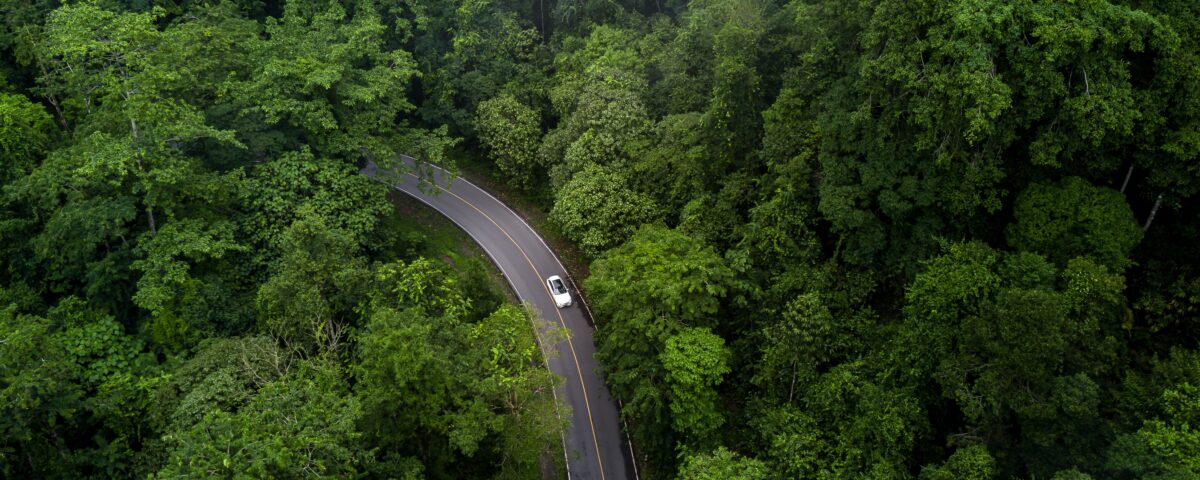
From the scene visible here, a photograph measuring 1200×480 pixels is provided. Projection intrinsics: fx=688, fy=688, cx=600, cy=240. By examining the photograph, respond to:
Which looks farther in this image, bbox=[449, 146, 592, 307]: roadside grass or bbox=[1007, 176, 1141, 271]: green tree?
bbox=[449, 146, 592, 307]: roadside grass

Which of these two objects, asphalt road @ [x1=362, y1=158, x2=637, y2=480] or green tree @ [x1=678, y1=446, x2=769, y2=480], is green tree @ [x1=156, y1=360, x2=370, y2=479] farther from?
green tree @ [x1=678, y1=446, x2=769, y2=480]

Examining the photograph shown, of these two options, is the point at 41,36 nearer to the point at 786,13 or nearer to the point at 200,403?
the point at 200,403

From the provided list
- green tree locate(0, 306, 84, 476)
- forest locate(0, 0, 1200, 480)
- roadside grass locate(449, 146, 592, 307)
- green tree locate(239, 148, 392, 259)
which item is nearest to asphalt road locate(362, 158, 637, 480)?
roadside grass locate(449, 146, 592, 307)

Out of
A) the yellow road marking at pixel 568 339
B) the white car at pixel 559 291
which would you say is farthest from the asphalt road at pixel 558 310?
the white car at pixel 559 291

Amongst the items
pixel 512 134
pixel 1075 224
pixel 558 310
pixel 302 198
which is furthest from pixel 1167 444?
pixel 512 134

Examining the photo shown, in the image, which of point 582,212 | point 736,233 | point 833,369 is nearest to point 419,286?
point 582,212

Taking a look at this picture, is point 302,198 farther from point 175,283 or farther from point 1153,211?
point 1153,211
